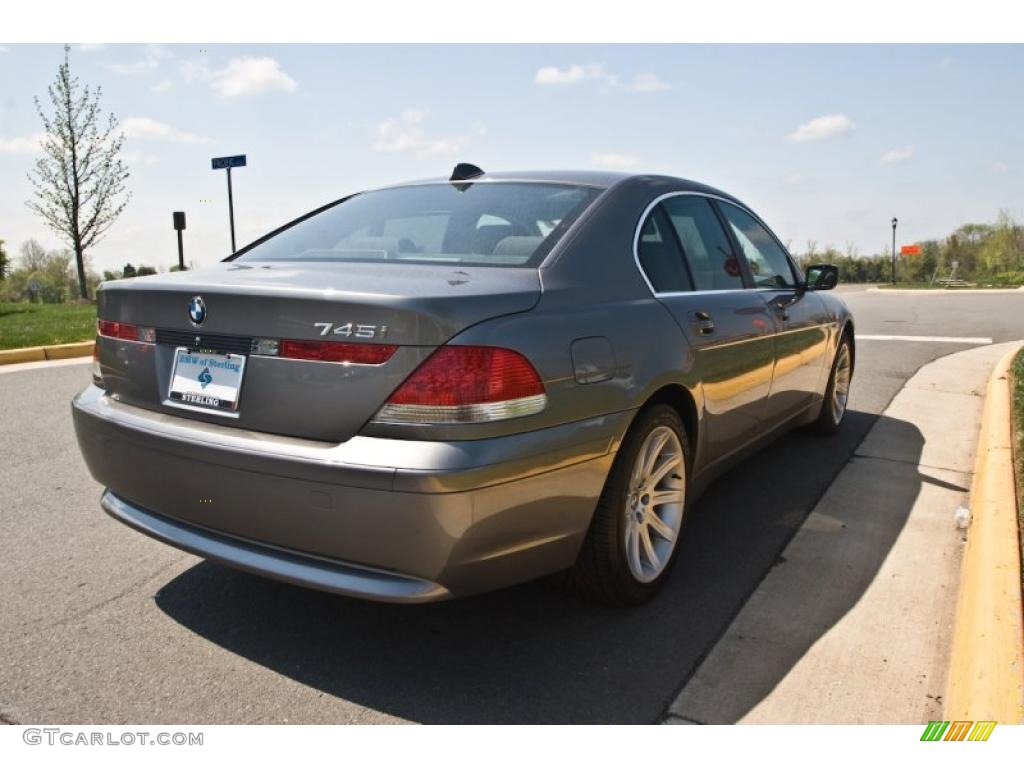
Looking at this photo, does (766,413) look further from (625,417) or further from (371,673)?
(371,673)

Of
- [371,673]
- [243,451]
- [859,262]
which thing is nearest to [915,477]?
[371,673]

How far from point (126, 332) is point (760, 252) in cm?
317

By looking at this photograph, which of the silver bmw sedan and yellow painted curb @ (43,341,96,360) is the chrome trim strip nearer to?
the silver bmw sedan

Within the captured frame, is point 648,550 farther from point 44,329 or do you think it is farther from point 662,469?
point 44,329

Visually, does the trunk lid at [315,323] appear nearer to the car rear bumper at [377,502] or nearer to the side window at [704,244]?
the car rear bumper at [377,502]

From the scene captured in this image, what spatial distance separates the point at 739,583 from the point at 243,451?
2.00 metres

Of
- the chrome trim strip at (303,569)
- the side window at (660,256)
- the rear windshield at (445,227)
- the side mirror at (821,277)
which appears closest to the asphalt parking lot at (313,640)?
the chrome trim strip at (303,569)

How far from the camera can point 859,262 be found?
55.9m

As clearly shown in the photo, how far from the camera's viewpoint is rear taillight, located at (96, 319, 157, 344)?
2.71 metres

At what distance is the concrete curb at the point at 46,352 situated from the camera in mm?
9484

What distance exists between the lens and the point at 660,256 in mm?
3275

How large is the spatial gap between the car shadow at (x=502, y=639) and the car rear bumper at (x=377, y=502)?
1.12 ft
